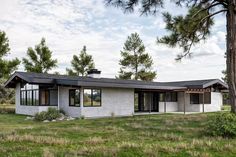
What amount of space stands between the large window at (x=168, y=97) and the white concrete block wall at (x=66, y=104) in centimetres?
980

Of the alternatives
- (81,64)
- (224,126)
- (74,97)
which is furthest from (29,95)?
(81,64)

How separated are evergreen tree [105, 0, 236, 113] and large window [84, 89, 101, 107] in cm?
837

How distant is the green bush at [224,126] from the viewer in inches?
431

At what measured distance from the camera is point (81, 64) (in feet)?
143

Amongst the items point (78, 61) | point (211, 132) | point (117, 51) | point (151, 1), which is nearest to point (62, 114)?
point (151, 1)

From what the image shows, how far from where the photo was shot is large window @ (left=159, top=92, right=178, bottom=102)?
29.3m

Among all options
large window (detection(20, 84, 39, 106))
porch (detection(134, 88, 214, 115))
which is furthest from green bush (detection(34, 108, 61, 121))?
porch (detection(134, 88, 214, 115))

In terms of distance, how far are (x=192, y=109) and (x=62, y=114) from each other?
42.9 ft

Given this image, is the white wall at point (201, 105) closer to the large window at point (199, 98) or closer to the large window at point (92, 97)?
the large window at point (199, 98)

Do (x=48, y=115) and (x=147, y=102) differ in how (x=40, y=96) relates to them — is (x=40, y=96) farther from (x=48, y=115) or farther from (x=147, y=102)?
(x=147, y=102)

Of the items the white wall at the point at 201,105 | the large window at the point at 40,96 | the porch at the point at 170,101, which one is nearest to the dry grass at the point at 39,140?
the large window at the point at 40,96

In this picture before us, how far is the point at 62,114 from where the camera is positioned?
21.7 meters

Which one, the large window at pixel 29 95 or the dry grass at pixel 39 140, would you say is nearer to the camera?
the dry grass at pixel 39 140

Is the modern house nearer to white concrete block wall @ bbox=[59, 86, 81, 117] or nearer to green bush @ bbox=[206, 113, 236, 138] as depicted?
white concrete block wall @ bbox=[59, 86, 81, 117]
